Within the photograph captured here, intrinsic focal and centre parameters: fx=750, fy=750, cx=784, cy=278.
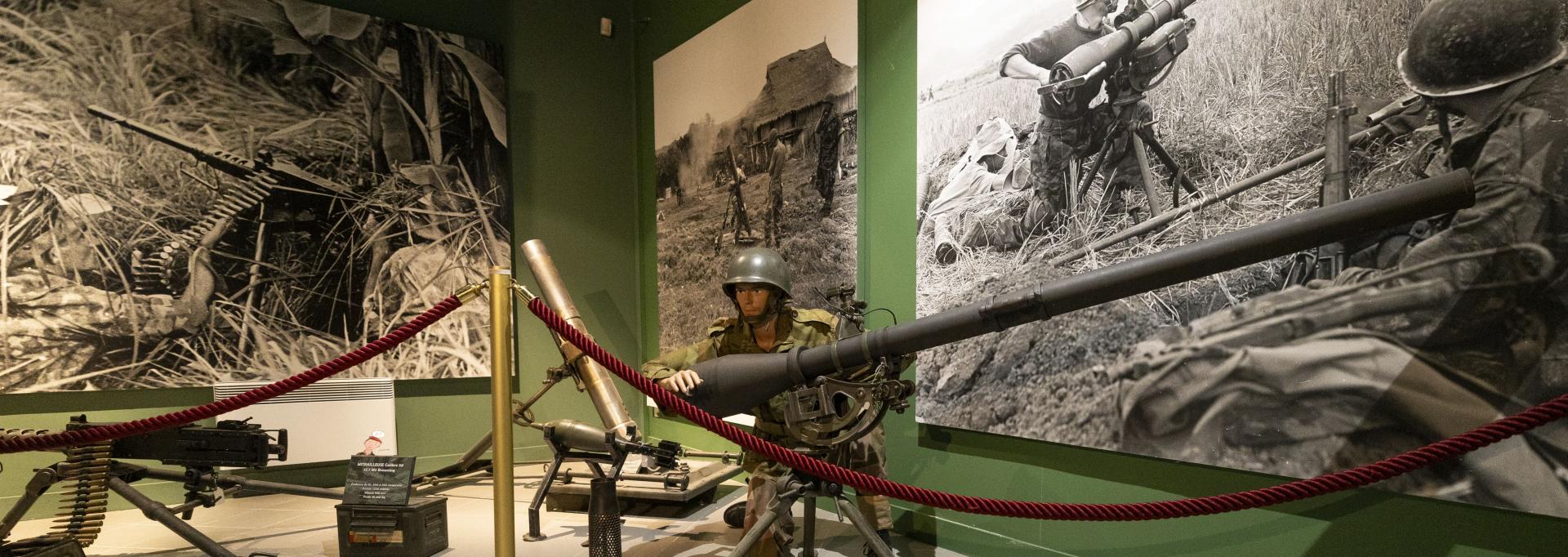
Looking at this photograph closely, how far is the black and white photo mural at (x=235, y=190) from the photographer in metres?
3.91

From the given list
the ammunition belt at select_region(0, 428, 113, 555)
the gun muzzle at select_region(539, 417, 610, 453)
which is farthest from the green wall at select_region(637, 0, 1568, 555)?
the ammunition belt at select_region(0, 428, 113, 555)

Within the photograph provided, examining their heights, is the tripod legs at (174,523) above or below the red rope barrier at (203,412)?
below

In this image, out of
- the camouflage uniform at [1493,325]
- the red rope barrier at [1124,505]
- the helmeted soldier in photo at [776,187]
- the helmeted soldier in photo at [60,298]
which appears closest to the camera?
the red rope barrier at [1124,505]

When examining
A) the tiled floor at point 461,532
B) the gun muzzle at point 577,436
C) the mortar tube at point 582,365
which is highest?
the mortar tube at point 582,365

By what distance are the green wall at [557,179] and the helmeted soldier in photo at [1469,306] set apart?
4.35 m

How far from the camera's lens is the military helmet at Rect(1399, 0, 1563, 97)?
1889 mm

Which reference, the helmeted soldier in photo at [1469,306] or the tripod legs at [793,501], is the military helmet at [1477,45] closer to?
the helmeted soldier in photo at [1469,306]

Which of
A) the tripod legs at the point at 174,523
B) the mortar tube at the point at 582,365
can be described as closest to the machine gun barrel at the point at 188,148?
the mortar tube at the point at 582,365

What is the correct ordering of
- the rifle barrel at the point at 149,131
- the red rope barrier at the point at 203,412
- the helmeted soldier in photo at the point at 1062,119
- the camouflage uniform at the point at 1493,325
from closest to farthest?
the camouflage uniform at the point at 1493,325, the red rope barrier at the point at 203,412, the helmeted soldier in photo at the point at 1062,119, the rifle barrel at the point at 149,131

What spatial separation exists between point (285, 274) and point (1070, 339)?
4.37m

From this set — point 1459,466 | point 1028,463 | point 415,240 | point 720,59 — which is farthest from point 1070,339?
point 415,240

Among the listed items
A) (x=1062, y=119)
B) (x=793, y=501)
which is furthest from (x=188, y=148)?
(x=1062, y=119)

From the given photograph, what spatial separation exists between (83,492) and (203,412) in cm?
118

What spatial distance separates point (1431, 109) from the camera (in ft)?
6.75
